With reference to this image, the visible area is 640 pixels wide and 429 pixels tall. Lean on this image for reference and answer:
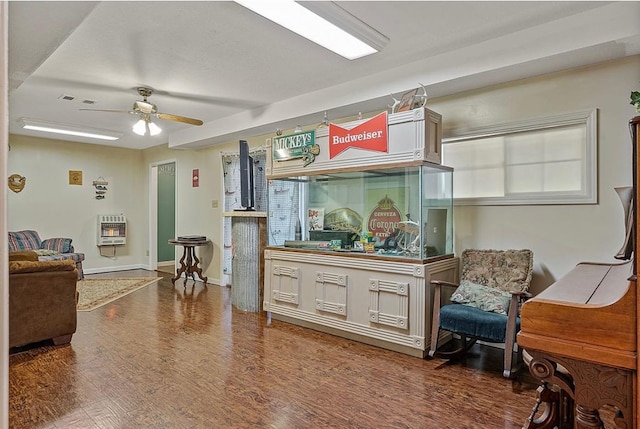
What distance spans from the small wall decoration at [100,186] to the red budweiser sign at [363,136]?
5.88 metres

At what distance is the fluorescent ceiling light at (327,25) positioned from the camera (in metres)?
2.48

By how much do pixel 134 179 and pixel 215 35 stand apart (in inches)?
237

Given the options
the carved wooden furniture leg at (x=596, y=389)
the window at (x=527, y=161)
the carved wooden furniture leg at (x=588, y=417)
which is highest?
the window at (x=527, y=161)

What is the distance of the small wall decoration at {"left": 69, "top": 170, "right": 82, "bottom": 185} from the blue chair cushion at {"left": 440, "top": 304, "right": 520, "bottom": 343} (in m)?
7.20

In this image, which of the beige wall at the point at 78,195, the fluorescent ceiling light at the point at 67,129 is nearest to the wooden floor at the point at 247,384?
the fluorescent ceiling light at the point at 67,129

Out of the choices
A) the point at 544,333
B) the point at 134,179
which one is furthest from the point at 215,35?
the point at 134,179

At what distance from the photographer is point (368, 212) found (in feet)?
13.4

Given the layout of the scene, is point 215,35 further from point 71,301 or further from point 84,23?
point 71,301

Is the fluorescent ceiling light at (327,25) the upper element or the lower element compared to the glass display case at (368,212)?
upper

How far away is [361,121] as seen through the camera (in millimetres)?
3598

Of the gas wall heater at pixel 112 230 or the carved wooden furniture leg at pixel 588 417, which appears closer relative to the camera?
the carved wooden furniture leg at pixel 588 417

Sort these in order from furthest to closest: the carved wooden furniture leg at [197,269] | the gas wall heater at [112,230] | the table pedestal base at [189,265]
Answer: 1. the gas wall heater at [112,230]
2. the carved wooden furniture leg at [197,269]
3. the table pedestal base at [189,265]

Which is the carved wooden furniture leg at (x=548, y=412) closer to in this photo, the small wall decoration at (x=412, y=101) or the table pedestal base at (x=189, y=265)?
the small wall decoration at (x=412, y=101)

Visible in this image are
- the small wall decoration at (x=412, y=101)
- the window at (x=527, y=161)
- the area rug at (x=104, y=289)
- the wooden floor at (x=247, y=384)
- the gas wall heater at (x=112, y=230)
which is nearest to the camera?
the wooden floor at (x=247, y=384)
